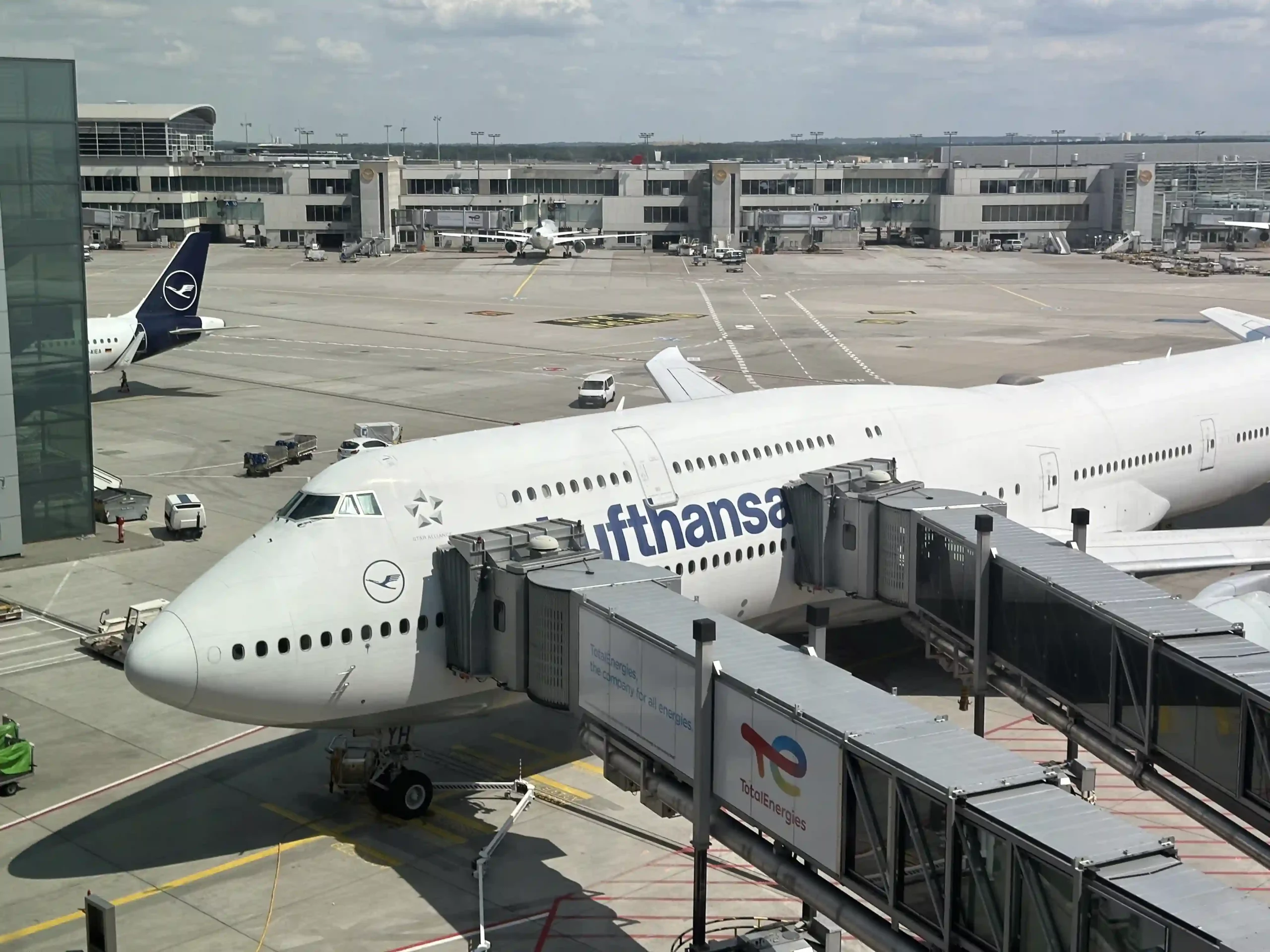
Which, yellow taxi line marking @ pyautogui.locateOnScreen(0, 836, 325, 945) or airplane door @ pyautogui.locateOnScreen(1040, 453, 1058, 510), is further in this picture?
airplane door @ pyautogui.locateOnScreen(1040, 453, 1058, 510)

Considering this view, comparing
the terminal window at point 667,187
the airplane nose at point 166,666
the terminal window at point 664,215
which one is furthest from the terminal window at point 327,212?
the airplane nose at point 166,666

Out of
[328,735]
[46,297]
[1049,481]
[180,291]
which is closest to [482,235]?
[180,291]

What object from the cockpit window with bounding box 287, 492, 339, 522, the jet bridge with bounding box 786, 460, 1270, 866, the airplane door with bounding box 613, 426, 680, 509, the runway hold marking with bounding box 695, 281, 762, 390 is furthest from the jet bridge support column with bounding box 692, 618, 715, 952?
the runway hold marking with bounding box 695, 281, 762, 390

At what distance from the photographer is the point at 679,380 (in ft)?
173

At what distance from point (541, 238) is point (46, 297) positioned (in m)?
115

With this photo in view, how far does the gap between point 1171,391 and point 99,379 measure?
61.8 meters

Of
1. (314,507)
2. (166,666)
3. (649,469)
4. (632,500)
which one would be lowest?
(166,666)

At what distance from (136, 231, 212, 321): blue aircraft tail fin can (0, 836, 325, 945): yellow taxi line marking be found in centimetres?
5327

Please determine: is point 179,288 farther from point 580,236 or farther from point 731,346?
point 580,236

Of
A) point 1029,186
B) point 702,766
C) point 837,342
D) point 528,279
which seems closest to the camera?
point 702,766

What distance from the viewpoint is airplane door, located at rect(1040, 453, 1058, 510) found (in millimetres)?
37188

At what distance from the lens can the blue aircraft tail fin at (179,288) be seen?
74.5 m

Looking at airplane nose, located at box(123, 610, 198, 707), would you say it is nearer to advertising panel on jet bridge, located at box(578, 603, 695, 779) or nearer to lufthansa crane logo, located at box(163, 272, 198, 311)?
advertising panel on jet bridge, located at box(578, 603, 695, 779)

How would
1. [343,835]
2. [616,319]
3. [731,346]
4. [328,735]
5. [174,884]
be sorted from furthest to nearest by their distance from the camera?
[616,319], [731,346], [328,735], [343,835], [174,884]
